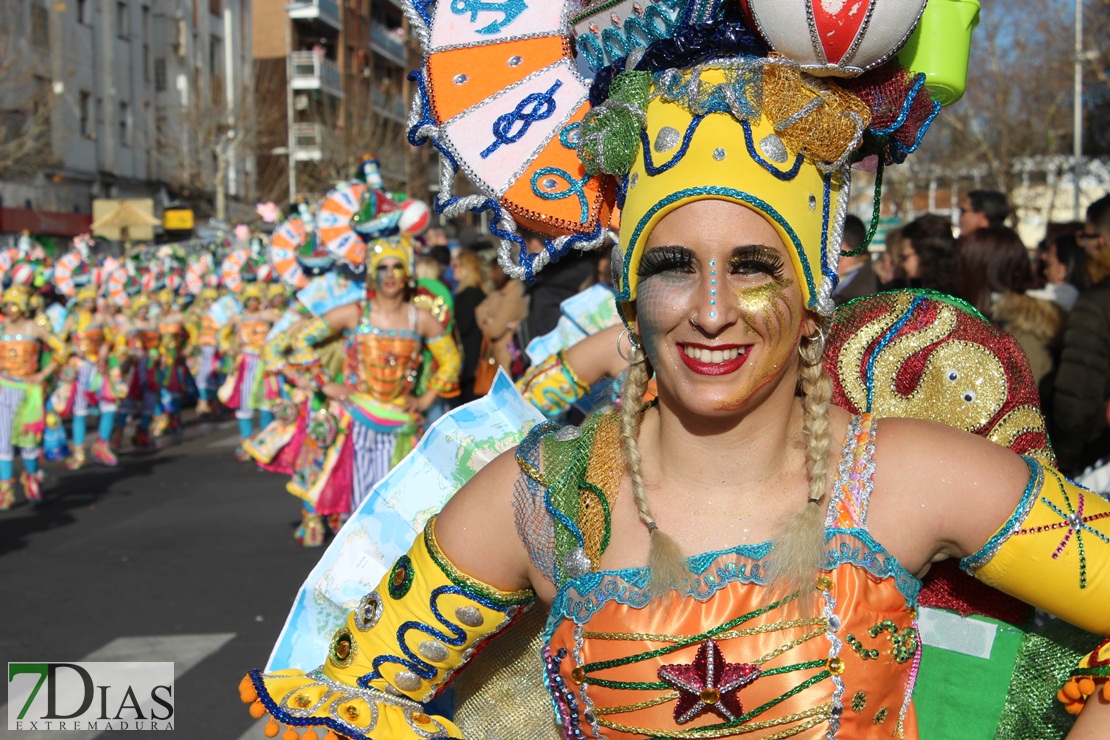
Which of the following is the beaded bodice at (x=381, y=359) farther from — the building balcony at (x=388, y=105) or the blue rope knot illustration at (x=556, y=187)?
the building balcony at (x=388, y=105)

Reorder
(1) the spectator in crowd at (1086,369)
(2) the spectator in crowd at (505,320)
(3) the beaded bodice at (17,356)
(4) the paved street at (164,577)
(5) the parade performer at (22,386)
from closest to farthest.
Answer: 1. (1) the spectator in crowd at (1086,369)
2. (4) the paved street at (164,577)
3. (2) the spectator in crowd at (505,320)
4. (5) the parade performer at (22,386)
5. (3) the beaded bodice at (17,356)

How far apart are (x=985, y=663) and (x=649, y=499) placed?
72 centimetres

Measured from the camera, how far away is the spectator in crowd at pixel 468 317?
34.1ft

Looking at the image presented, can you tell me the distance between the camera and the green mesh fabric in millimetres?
2207

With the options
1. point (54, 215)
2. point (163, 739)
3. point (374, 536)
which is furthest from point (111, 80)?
point (374, 536)

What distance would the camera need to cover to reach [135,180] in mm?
37406

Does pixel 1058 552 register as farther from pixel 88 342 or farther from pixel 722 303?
pixel 88 342

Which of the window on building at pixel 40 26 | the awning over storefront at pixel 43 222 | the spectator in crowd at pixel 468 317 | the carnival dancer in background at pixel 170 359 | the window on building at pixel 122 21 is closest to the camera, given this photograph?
the spectator in crowd at pixel 468 317

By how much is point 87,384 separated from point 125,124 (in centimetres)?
2564

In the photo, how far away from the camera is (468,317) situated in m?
10.7

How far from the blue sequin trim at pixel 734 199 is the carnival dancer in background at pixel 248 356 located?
12509mm

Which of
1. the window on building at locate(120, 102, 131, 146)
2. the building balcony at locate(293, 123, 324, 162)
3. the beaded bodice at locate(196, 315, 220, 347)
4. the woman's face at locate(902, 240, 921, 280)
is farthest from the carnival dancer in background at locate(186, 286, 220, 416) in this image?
the building balcony at locate(293, 123, 324, 162)

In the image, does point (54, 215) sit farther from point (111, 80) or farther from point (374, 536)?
point (374, 536)

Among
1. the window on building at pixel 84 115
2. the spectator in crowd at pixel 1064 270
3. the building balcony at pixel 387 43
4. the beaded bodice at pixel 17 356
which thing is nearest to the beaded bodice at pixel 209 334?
the beaded bodice at pixel 17 356
